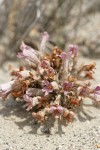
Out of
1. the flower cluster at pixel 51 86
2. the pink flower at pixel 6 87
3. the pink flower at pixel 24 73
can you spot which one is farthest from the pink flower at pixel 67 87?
the pink flower at pixel 6 87

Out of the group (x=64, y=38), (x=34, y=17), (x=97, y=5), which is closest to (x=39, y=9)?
(x=34, y=17)

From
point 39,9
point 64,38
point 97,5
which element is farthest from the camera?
point 97,5

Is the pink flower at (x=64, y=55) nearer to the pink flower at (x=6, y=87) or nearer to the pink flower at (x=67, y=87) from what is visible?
the pink flower at (x=67, y=87)

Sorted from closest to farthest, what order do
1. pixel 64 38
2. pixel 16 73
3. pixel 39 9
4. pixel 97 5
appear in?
pixel 16 73, pixel 39 9, pixel 64 38, pixel 97 5

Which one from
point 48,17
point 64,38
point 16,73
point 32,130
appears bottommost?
point 32,130

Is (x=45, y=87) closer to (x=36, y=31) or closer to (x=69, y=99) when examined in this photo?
(x=69, y=99)

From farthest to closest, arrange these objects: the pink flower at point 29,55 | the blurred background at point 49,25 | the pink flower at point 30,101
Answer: the blurred background at point 49,25 → the pink flower at point 29,55 → the pink flower at point 30,101
